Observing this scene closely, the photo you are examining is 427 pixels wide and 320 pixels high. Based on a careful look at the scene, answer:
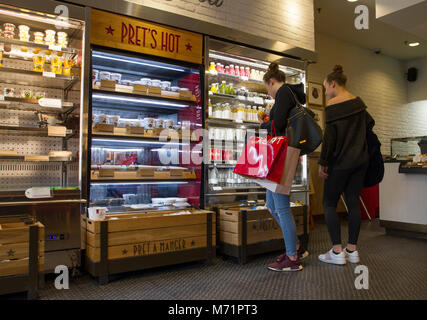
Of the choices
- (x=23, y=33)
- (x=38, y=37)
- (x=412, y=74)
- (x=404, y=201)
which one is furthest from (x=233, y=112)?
(x=412, y=74)

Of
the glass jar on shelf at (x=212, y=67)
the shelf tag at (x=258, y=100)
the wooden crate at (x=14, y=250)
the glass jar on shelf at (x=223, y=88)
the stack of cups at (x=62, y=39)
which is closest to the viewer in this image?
the wooden crate at (x=14, y=250)

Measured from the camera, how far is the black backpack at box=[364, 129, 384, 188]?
11.2 ft

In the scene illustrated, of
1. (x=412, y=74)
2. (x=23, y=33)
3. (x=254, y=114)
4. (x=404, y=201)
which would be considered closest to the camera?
(x=23, y=33)

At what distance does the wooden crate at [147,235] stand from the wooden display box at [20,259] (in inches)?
17.7

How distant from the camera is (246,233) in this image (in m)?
3.51

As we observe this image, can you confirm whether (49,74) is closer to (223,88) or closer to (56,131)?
(56,131)

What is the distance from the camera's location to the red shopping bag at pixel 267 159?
2.91 metres

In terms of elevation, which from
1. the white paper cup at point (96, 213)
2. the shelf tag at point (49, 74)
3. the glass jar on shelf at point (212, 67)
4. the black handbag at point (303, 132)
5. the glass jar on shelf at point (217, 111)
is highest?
the glass jar on shelf at point (212, 67)

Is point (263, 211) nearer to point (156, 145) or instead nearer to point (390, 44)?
point (156, 145)

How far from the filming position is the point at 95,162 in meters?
3.67

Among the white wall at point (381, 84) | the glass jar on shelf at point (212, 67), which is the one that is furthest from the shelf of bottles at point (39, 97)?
the white wall at point (381, 84)

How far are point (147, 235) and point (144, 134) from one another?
1.06m

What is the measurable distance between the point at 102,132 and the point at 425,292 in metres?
3.00

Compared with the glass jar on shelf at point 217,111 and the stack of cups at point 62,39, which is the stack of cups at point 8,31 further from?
the glass jar on shelf at point 217,111
